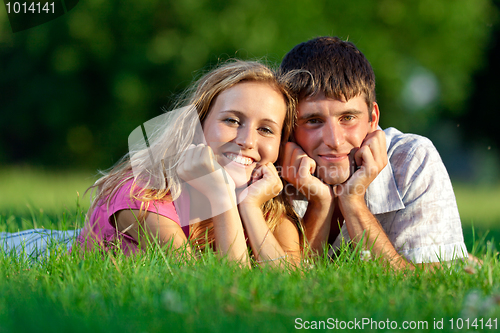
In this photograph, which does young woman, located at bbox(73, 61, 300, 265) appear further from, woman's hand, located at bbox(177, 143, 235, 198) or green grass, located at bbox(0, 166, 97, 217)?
green grass, located at bbox(0, 166, 97, 217)

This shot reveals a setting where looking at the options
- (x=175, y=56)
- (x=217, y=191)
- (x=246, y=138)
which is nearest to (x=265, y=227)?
(x=217, y=191)

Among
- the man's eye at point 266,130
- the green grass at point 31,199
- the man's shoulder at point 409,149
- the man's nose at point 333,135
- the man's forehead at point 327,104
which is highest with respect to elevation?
the man's forehead at point 327,104

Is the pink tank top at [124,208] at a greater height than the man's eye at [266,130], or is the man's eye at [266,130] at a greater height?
the man's eye at [266,130]

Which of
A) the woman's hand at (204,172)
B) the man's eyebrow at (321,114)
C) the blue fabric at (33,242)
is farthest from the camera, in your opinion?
the man's eyebrow at (321,114)

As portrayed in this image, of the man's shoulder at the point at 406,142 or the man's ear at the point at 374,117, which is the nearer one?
the man's shoulder at the point at 406,142

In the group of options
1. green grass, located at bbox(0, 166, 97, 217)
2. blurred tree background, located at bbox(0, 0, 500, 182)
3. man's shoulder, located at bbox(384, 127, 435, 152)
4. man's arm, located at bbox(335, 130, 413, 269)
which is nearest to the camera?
man's arm, located at bbox(335, 130, 413, 269)

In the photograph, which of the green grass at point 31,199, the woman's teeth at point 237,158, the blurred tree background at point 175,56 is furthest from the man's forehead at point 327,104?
the blurred tree background at point 175,56

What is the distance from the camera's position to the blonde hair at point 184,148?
3297 mm

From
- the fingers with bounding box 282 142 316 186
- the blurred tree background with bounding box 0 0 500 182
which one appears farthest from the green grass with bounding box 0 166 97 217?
the blurred tree background with bounding box 0 0 500 182

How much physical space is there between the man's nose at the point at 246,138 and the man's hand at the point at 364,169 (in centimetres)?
78

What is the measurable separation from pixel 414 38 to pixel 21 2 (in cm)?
1482

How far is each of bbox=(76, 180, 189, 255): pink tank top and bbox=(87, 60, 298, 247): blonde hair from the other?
59mm

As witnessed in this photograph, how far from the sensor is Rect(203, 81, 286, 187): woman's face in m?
3.28

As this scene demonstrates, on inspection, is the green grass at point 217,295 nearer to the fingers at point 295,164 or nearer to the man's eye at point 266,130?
the fingers at point 295,164
